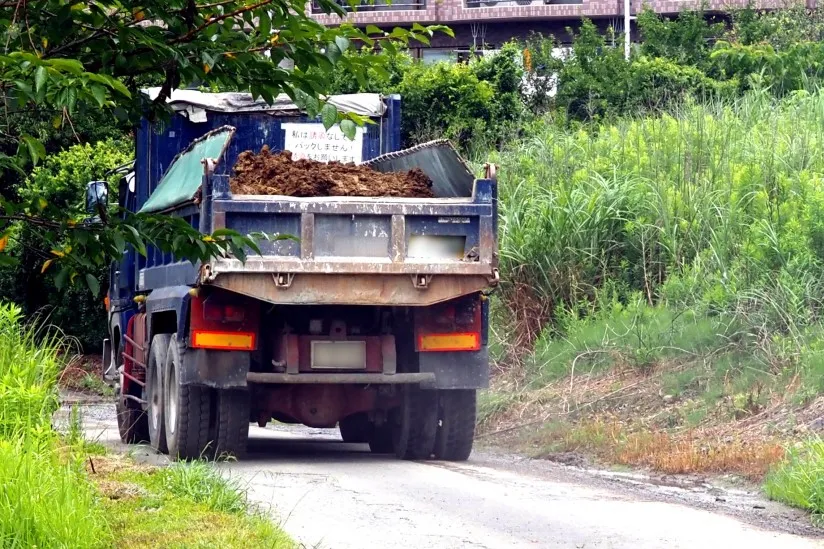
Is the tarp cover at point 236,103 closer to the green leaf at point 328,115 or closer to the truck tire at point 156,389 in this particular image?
the truck tire at point 156,389

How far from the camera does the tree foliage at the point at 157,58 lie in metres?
4.57

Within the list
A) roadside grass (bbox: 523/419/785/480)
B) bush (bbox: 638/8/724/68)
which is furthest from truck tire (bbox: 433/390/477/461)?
bush (bbox: 638/8/724/68)

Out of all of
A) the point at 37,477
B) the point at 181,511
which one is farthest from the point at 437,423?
the point at 37,477

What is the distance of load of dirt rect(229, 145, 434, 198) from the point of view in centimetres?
1038

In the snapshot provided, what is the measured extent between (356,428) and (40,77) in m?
9.19

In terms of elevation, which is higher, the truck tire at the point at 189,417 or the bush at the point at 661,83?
the bush at the point at 661,83

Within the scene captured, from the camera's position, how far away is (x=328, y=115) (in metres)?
4.76

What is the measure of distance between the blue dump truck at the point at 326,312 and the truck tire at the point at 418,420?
12mm

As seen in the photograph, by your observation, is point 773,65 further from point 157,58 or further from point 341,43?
point 157,58

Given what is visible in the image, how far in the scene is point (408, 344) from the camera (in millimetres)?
10953

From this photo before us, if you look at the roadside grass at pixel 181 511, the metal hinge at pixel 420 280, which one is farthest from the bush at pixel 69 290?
Result: the roadside grass at pixel 181 511

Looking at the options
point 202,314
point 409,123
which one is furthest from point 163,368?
point 409,123

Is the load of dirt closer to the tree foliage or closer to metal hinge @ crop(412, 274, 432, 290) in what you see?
metal hinge @ crop(412, 274, 432, 290)

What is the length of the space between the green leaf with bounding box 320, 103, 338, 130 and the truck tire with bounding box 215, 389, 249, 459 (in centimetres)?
605
